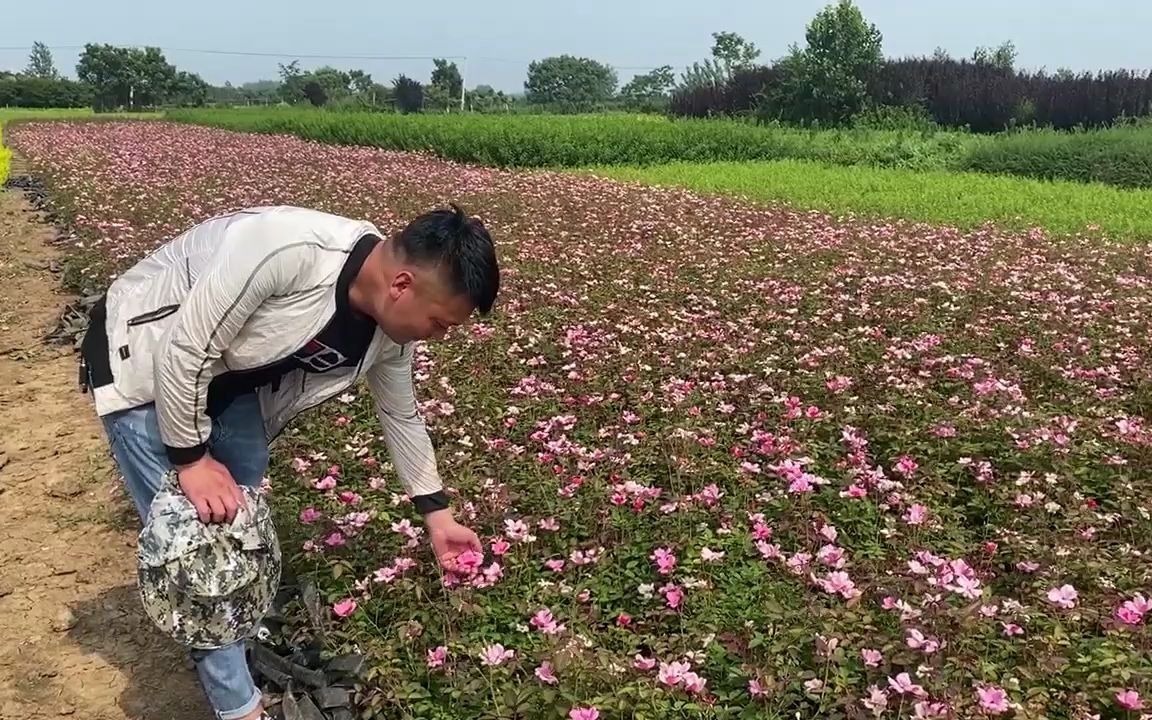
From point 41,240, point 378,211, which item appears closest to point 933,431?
point 378,211

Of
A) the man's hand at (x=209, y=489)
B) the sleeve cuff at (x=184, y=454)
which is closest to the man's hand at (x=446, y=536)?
the man's hand at (x=209, y=489)

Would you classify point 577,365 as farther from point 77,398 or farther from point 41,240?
point 41,240

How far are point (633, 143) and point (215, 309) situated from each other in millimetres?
20451

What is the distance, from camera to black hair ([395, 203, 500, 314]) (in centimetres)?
204

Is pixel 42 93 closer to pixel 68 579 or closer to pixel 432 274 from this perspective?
pixel 68 579

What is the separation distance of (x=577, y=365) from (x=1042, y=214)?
28.0 ft

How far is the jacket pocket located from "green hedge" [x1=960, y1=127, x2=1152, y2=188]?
17217 millimetres

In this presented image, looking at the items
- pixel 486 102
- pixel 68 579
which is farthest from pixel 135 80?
pixel 68 579

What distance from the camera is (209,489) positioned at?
229 centimetres

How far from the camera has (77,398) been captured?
568cm

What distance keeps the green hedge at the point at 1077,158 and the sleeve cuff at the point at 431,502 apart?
16.5 m

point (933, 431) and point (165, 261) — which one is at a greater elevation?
point (165, 261)

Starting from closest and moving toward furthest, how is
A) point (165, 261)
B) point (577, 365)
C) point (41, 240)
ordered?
1. point (165, 261)
2. point (577, 365)
3. point (41, 240)

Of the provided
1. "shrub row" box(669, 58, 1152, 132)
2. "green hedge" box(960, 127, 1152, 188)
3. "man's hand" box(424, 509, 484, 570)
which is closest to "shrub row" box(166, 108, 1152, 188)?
"green hedge" box(960, 127, 1152, 188)
